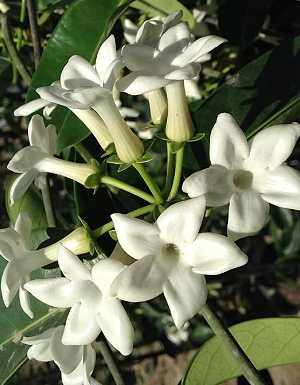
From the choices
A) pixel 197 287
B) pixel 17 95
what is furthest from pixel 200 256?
pixel 17 95

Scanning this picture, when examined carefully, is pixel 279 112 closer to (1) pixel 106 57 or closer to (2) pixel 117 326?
(1) pixel 106 57

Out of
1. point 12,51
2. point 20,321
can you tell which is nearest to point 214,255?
point 20,321

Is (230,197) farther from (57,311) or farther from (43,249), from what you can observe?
(57,311)

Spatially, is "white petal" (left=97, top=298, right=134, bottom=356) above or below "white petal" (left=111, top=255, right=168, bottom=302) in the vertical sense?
below

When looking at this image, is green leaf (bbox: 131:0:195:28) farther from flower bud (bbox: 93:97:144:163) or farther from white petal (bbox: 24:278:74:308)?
white petal (bbox: 24:278:74:308)

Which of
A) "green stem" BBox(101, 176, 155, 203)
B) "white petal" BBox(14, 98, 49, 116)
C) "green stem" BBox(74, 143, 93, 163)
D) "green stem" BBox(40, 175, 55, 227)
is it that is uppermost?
"white petal" BBox(14, 98, 49, 116)

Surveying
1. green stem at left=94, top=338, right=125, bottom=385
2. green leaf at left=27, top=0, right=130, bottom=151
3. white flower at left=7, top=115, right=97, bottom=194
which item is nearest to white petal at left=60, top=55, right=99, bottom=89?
white flower at left=7, top=115, right=97, bottom=194

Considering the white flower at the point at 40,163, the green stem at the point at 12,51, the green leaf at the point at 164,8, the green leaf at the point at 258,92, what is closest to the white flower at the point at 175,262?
the white flower at the point at 40,163

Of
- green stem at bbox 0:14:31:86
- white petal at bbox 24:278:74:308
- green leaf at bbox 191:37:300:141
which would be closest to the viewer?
white petal at bbox 24:278:74:308

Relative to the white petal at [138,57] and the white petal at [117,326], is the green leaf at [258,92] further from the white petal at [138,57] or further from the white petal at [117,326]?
the white petal at [117,326]
